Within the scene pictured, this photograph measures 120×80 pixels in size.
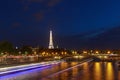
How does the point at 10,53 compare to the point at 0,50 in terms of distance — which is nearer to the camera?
the point at 0,50

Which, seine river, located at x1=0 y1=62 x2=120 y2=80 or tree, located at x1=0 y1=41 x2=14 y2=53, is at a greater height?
tree, located at x1=0 y1=41 x2=14 y2=53

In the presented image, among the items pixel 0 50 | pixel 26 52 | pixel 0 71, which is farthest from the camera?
pixel 26 52

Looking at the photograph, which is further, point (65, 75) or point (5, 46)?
point (5, 46)

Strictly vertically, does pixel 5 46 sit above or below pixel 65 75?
above

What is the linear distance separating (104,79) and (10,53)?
138 meters

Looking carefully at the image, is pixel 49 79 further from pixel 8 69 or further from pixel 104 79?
pixel 8 69

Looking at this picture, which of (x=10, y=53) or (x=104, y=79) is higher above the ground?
(x=10, y=53)

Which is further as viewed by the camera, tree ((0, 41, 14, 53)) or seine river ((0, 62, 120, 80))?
tree ((0, 41, 14, 53))

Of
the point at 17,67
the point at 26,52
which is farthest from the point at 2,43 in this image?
the point at 17,67

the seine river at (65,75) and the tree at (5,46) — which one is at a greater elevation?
the tree at (5,46)

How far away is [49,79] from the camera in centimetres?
2698

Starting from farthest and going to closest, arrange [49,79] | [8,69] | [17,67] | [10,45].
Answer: [10,45] < [17,67] < [8,69] < [49,79]

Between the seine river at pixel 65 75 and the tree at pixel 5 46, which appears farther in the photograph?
the tree at pixel 5 46

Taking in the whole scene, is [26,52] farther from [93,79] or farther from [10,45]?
[93,79]
